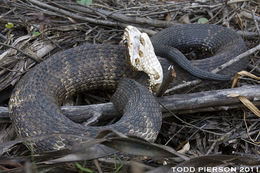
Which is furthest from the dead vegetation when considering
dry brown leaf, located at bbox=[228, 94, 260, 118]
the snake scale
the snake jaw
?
the snake jaw

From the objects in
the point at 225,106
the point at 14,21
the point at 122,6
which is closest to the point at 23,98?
the point at 14,21

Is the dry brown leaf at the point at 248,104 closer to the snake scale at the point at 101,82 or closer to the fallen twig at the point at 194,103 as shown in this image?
the fallen twig at the point at 194,103

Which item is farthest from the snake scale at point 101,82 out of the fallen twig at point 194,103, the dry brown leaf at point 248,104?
the dry brown leaf at point 248,104

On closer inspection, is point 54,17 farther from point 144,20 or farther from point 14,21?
point 144,20

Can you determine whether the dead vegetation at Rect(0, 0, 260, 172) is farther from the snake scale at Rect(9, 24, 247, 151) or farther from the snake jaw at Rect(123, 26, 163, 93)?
the snake jaw at Rect(123, 26, 163, 93)

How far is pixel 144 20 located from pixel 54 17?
51.3 inches

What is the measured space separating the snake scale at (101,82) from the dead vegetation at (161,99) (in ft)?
0.64

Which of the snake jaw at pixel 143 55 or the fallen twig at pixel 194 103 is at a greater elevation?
the snake jaw at pixel 143 55

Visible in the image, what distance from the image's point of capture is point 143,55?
3221 millimetres

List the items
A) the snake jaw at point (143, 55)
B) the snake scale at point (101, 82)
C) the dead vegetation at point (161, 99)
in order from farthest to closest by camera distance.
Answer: the snake jaw at point (143, 55) < the snake scale at point (101, 82) < the dead vegetation at point (161, 99)

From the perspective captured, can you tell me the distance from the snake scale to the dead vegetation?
195 mm

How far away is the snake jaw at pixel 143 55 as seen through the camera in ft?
10.5

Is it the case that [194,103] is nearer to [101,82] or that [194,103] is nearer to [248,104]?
[248,104]

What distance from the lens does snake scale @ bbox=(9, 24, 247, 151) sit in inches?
106
